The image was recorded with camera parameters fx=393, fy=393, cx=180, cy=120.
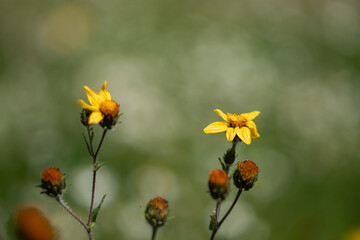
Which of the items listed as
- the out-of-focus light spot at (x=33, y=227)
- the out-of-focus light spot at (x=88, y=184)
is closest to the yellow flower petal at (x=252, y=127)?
the out-of-focus light spot at (x=33, y=227)

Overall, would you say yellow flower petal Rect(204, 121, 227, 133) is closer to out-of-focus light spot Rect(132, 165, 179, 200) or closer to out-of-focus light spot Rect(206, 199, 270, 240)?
out-of-focus light spot Rect(206, 199, 270, 240)

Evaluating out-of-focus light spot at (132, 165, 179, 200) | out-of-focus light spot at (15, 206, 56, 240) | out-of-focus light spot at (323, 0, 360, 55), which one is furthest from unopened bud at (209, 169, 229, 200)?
out-of-focus light spot at (323, 0, 360, 55)

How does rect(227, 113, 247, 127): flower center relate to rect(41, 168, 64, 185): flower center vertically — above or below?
above

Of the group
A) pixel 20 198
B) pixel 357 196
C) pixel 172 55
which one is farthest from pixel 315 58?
pixel 20 198

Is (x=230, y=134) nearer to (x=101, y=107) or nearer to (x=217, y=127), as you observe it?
(x=217, y=127)

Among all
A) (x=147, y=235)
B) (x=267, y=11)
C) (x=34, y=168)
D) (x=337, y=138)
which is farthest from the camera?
(x=267, y=11)

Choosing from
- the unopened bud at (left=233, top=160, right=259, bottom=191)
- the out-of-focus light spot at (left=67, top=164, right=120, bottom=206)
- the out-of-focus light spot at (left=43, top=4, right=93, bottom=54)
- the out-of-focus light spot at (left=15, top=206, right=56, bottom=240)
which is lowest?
the out-of-focus light spot at (left=15, top=206, right=56, bottom=240)

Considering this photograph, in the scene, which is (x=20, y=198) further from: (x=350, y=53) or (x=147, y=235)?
(x=350, y=53)
